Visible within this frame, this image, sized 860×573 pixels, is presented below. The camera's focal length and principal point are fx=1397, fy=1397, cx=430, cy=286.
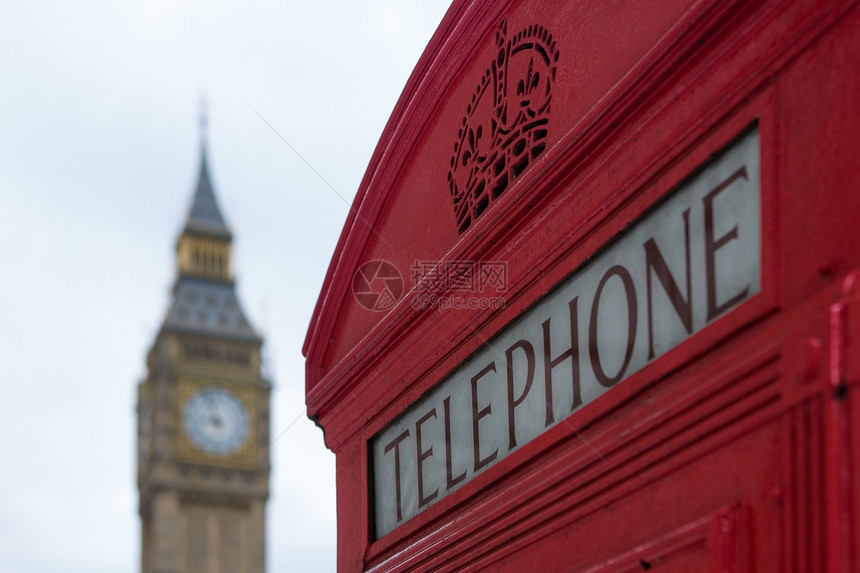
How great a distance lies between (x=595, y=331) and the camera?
3.75 metres

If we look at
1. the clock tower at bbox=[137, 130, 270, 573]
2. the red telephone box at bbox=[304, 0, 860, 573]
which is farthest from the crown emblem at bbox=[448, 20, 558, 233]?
the clock tower at bbox=[137, 130, 270, 573]

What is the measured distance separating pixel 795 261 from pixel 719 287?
0.86ft

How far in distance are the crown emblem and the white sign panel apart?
0.52 m

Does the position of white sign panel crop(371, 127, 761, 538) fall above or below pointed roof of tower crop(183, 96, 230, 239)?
below

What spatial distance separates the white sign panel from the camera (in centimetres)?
322

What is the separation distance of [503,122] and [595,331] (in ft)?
3.39

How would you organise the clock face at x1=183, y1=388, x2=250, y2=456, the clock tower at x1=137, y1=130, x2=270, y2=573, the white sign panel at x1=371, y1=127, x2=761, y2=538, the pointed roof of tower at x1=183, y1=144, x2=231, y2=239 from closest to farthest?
1. the white sign panel at x1=371, y1=127, x2=761, y2=538
2. the clock tower at x1=137, y1=130, x2=270, y2=573
3. the clock face at x1=183, y1=388, x2=250, y2=456
4. the pointed roof of tower at x1=183, y1=144, x2=231, y2=239

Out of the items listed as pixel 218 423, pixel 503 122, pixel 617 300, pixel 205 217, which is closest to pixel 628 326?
pixel 617 300

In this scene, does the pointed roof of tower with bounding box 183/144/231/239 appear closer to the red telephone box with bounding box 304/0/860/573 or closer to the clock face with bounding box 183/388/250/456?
the clock face with bounding box 183/388/250/456

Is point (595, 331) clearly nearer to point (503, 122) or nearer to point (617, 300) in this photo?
point (617, 300)

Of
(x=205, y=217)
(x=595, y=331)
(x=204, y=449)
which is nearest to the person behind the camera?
(x=595, y=331)

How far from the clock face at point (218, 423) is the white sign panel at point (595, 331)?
68465 mm

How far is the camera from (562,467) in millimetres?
3740

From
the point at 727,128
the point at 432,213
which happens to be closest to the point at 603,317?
the point at 727,128
